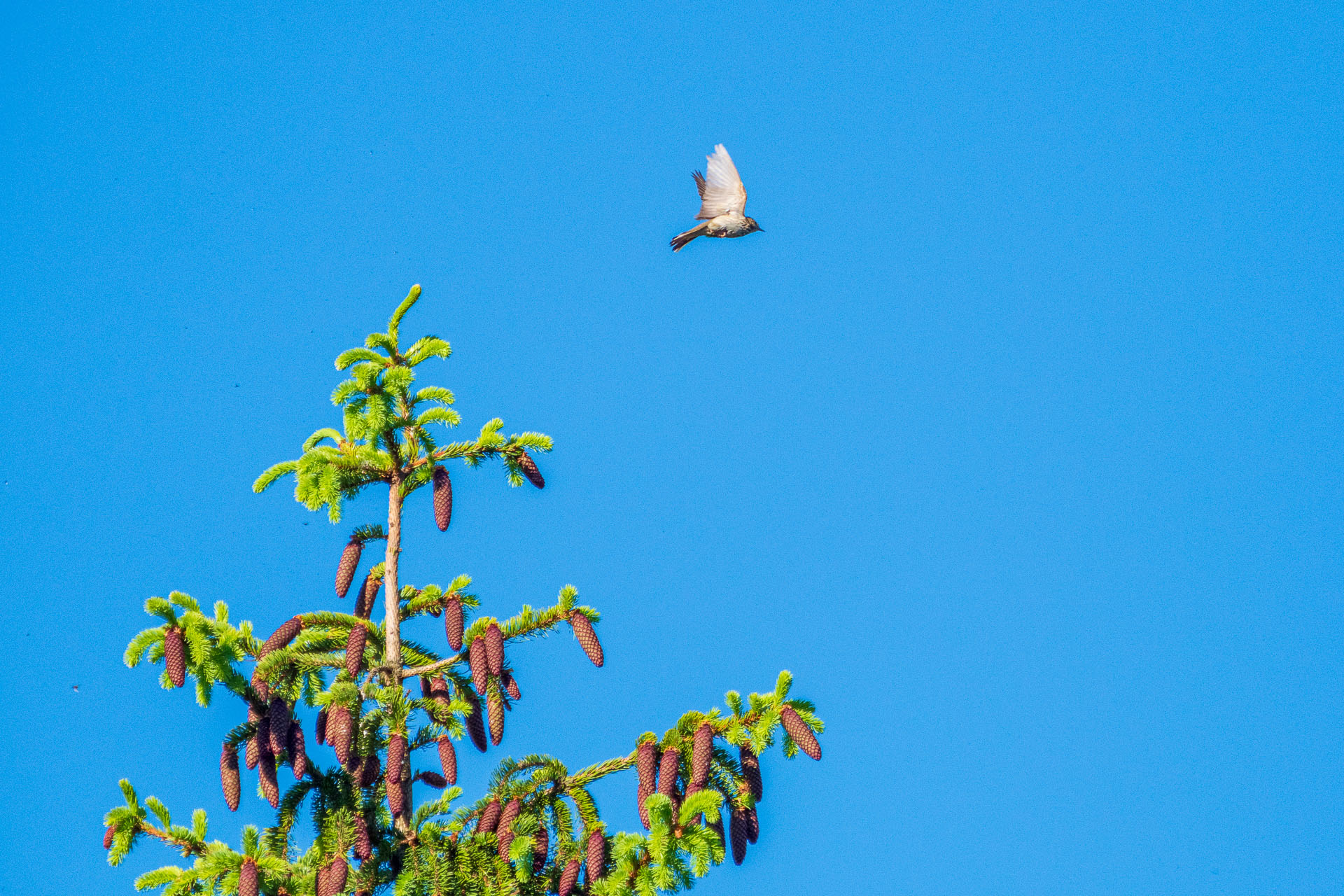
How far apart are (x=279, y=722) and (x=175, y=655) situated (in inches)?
22.6

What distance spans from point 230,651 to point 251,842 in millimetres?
863

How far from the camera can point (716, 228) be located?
11.1m

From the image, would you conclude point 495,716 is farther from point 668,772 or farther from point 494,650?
point 668,772

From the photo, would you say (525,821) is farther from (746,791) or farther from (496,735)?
(746,791)

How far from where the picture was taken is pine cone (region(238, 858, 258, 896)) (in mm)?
4816

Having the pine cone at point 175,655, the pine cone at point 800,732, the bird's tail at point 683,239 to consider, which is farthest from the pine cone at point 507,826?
the bird's tail at point 683,239

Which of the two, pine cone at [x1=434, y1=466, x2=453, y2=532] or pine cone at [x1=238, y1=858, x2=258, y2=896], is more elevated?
pine cone at [x1=434, y1=466, x2=453, y2=532]

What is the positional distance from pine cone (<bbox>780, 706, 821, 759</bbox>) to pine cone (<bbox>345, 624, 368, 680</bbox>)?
80.9 inches

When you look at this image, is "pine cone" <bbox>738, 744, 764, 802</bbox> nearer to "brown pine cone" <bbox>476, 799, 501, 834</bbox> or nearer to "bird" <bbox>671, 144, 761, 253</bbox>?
"brown pine cone" <bbox>476, 799, 501, 834</bbox>

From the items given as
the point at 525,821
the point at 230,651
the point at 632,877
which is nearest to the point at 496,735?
the point at 525,821

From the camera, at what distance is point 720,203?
11008 mm

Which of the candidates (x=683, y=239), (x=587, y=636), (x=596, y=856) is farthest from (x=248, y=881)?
(x=683, y=239)

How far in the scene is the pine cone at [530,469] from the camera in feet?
20.5

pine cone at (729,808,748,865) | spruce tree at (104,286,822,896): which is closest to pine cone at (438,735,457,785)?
spruce tree at (104,286,822,896)
